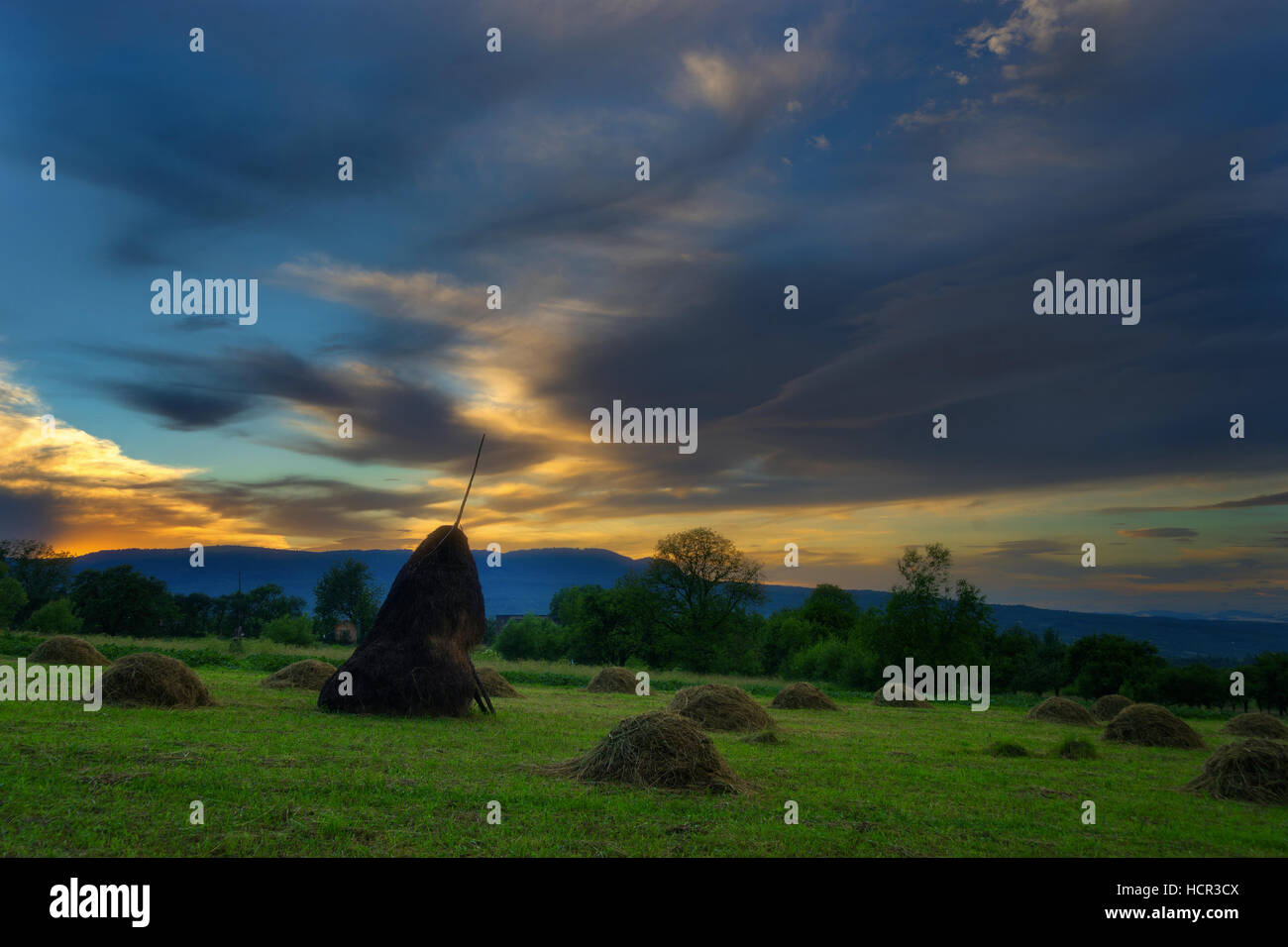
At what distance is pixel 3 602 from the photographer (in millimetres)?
A: 69625

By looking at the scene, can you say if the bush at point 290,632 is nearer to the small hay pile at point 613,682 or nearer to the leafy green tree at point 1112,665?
the small hay pile at point 613,682

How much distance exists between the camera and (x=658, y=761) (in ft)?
36.7

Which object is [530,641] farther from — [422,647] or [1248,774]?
[1248,774]

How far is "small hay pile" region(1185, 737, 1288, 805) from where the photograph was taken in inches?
483

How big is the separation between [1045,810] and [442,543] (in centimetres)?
1468

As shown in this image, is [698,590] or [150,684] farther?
[698,590]

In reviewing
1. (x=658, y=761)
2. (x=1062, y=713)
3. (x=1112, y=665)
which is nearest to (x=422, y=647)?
(x=658, y=761)

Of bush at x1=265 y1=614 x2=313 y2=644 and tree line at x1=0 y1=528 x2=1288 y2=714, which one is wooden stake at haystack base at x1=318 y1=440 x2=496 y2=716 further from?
bush at x1=265 y1=614 x2=313 y2=644

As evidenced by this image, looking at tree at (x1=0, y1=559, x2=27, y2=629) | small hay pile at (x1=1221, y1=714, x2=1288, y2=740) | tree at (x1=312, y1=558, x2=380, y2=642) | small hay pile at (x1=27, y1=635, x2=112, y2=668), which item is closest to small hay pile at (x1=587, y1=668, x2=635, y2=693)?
small hay pile at (x1=27, y1=635, x2=112, y2=668)

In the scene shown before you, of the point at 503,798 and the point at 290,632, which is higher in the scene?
the point at 503,798

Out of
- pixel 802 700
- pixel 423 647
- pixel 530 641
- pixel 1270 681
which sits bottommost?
pixel 530 641

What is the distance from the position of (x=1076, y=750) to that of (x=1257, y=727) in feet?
33.1

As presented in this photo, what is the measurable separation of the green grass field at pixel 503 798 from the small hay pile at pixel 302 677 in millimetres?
7562

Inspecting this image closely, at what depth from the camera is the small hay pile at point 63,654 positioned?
2339cm
